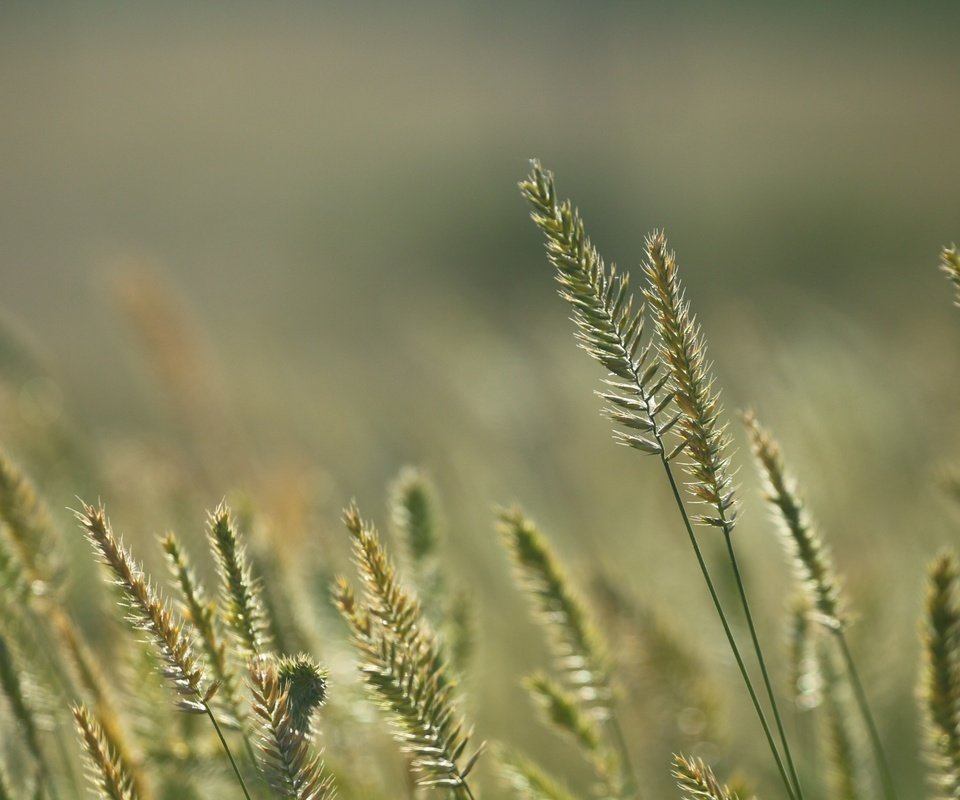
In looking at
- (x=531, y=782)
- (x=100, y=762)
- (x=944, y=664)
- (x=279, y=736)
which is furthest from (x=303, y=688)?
(x=944, y=664)

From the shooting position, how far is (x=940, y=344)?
252 cm

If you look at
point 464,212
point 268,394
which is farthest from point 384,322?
point 464,212

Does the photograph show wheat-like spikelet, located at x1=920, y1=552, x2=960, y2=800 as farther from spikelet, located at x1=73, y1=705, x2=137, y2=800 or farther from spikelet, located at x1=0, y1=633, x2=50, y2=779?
spikelet, located at x1=0, y1=633, x2=50, y2=779

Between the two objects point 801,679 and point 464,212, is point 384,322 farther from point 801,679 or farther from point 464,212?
point 801,679

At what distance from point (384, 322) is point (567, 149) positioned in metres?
7.03

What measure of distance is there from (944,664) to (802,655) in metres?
0.27

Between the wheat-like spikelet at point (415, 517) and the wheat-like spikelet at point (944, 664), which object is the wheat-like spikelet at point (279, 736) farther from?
the wheat-like spikelet at point (944, 664)

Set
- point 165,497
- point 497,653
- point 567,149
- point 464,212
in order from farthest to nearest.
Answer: point 567,149 < point 464,212 < point 497,653 < point 165,497

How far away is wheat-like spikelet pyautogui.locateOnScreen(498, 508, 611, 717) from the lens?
3.41 feet

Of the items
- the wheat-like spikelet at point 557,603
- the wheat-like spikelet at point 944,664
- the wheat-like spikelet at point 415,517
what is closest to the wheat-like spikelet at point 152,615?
the wheat-like spikelet at point 557,603

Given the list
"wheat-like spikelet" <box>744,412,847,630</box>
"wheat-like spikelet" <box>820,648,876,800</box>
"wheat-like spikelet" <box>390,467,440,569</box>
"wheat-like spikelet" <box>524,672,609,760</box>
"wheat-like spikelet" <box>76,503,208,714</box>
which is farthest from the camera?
"wheat-like spikelet" <box>390,467,440,569</box>

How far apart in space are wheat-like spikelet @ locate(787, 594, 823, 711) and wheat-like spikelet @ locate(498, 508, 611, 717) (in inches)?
9.4

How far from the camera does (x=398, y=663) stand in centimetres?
82

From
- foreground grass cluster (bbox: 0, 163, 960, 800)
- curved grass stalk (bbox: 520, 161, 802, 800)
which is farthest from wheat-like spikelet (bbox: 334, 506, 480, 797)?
curved grass stalk (bbox: 520, 161, 802, 800)
